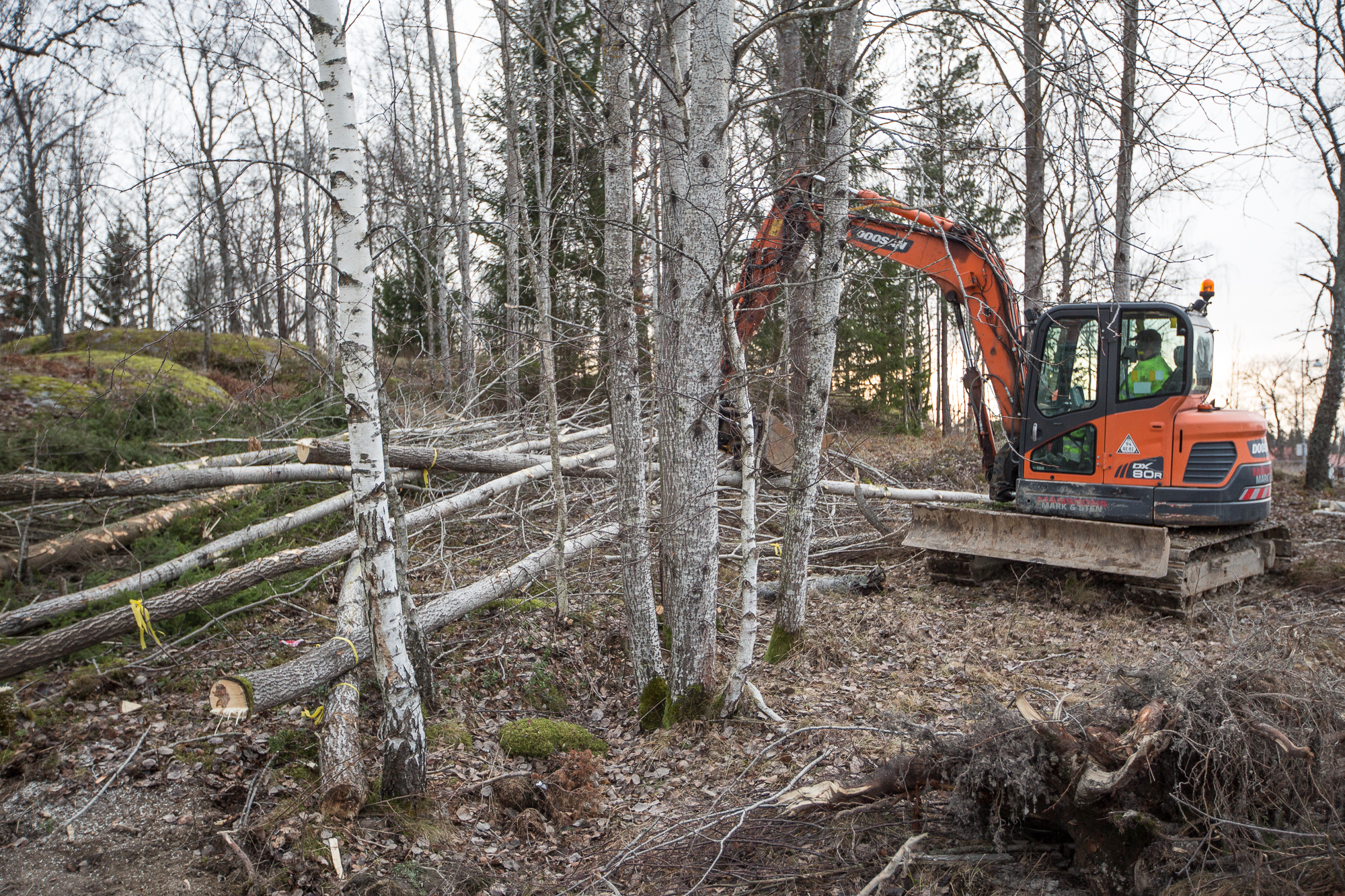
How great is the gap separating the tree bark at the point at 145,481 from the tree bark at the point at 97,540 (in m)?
1.48

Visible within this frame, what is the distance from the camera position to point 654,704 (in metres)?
5.41

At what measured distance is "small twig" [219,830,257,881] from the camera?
357cm

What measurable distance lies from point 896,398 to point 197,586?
16.6m

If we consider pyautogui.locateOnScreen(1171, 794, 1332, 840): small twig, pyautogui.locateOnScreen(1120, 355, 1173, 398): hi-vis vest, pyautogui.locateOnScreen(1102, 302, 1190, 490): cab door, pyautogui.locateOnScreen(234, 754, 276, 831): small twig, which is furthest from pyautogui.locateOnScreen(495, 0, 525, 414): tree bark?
pyautogui.locateOnScreen(1120, 355, 1173, 398): hi-vis vest

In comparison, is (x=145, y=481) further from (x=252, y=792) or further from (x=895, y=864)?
(x=895, y=864)

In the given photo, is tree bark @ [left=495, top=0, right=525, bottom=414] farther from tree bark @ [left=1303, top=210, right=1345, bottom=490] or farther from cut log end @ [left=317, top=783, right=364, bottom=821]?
tree bark @ [left=1303, top=210, right=1345, bottom=490]

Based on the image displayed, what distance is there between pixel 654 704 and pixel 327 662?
223 centimetres

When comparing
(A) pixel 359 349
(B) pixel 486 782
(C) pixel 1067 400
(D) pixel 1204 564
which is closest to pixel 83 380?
(A) pixel 359 349

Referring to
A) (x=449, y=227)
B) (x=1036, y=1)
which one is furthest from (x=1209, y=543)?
(x=449, y=227)

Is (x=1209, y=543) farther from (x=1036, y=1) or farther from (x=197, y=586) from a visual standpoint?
(x=197, y=586)

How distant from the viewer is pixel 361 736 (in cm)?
501

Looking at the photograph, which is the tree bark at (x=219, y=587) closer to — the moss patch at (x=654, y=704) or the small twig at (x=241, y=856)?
the small twig at (x=241, y=856)

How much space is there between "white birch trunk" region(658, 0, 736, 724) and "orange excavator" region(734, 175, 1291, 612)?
6.02ft

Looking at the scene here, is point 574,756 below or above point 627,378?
below
